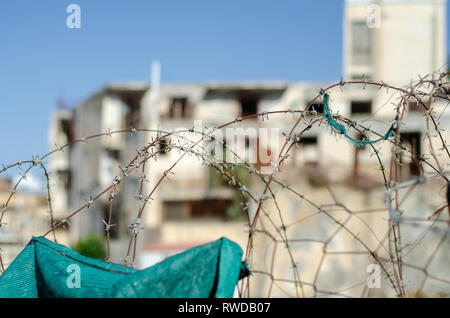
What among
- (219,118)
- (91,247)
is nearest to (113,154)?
(219,118)

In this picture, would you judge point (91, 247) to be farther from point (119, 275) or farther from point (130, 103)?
point (119, 275)

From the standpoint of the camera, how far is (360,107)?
2509 cm

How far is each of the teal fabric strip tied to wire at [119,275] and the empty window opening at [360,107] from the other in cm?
2368

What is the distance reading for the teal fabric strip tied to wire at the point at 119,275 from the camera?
6.23ft

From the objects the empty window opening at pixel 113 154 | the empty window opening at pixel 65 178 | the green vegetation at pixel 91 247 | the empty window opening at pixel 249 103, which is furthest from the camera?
the empty window opening at pixel 65 178

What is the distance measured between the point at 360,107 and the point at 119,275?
23993 millimetres

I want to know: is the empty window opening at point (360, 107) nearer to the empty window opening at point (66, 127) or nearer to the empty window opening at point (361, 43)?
the empty window opening at point (361, 43)

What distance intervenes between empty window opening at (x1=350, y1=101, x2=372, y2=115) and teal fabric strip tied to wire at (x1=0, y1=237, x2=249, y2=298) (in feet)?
77.7

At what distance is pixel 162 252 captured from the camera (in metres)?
17.2

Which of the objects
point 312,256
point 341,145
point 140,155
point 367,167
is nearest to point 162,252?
point 312,256

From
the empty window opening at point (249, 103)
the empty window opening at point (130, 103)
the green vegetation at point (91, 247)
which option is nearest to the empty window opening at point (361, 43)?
the empty window opening at point (249, 103)
